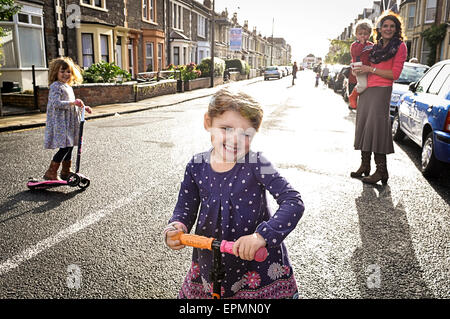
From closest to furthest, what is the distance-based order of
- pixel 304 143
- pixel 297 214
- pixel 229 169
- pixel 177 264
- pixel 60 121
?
pixel 297 214 → pixel 229 169 → pixel 177 264 → pixel 60 121 → pixel 304 143

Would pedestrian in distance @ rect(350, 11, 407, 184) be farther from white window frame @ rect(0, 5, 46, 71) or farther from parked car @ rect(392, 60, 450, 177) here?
white window frame @ rect(0, 5, 46, 71)

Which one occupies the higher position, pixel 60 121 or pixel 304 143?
pixel 60 121

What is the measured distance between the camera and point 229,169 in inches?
68.4

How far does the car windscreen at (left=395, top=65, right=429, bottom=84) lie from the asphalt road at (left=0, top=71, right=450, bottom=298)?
17.9 ft

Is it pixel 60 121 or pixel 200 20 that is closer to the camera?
pixel 60 121

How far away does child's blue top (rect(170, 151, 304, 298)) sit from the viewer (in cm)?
170

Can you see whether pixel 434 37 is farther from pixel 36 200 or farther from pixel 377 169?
pixel 36 200

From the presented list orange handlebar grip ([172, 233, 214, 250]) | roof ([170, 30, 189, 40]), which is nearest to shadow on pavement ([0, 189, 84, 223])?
orange handlebar grip ([172, 233, 214, 250])

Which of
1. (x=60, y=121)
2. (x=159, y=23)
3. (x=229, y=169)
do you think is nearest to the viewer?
(x=229, y=169)

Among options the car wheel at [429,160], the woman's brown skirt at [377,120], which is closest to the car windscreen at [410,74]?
the car wheel at [429,160]

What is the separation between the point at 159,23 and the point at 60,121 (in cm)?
2620
